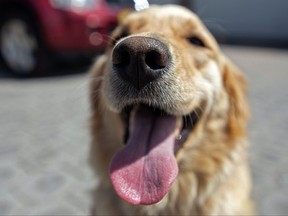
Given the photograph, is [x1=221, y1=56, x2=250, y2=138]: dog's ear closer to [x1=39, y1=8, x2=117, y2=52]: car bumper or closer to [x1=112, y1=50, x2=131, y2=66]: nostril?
[x1=112, y1=50, x2=131, y2=66]: nostril

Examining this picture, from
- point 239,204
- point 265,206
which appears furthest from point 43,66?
point 239,204

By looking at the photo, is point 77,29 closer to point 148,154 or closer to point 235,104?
point 235,104

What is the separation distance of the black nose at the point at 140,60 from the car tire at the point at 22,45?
611cm

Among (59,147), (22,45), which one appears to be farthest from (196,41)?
(22,45)

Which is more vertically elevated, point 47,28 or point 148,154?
point 148,154

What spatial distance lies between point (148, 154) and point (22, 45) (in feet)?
20.9

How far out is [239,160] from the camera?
2.69 m

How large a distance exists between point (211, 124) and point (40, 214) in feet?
5.88

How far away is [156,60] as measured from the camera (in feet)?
6.46

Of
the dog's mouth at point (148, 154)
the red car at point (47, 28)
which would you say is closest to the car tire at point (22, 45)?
the red car at point (47, 28)

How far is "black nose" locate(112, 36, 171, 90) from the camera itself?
187cm

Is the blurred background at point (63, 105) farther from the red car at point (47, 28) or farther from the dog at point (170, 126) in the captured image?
the dog at point (170, 126)

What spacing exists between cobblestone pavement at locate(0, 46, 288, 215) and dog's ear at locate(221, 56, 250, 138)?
3.56 ft

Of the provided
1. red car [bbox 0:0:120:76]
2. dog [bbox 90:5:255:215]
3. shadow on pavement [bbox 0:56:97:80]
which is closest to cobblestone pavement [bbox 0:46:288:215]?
shadow on pavement [bbox 0:56:97:80]
